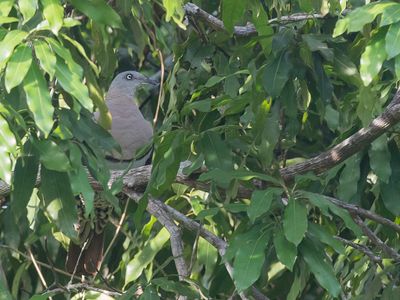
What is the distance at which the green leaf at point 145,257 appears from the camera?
179 inches

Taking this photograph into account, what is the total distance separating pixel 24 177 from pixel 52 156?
0.29 meters

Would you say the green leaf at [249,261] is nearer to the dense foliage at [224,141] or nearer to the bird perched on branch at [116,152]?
the dense foliage at [224,141]

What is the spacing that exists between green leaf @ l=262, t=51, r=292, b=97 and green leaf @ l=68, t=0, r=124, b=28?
85cm

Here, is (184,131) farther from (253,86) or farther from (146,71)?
(146,71)

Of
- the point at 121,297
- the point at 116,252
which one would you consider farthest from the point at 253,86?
the point at 116,252

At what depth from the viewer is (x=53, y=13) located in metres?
2.90

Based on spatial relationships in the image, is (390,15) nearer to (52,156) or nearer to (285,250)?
(285,250)

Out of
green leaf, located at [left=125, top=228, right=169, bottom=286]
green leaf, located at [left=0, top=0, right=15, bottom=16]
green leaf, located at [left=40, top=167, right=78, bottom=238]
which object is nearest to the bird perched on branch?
green leaf, located at [left=125, top=228, right=169, bottom=286]

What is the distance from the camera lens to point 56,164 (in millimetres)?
3154

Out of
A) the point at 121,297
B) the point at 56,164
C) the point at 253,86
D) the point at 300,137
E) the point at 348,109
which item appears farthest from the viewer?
the point at 300,137

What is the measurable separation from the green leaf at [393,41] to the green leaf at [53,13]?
2.89ft

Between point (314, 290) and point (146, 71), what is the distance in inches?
84.8

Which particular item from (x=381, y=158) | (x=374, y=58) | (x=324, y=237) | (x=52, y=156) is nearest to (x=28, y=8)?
(x=52, y=156)

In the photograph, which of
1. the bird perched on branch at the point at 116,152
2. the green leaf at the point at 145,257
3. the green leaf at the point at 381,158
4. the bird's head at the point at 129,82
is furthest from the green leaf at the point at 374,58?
the bird's head at the point at 129,82
